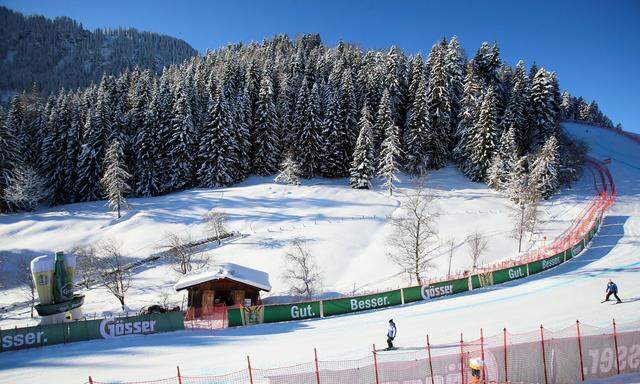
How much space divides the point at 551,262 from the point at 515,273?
4260mm

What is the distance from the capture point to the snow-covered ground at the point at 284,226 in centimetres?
A: 3844

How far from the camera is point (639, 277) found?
27547mm

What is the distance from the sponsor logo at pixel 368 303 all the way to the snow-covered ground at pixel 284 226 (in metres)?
6.90

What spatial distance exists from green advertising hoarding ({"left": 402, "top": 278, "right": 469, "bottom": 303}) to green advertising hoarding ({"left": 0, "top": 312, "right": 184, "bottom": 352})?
1596 cm

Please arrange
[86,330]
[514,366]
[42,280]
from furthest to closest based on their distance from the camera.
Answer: [42,280]
[86,330]
[514,366]

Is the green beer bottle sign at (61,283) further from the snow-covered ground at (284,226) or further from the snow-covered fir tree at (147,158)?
the snow-covered fir tree at (147,158)

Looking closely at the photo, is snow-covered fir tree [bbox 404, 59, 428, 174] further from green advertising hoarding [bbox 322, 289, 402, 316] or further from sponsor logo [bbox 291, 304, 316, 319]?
sponsor logo [bbox 291, 304, 316, 319]

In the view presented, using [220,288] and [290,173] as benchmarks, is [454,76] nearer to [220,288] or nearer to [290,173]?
[290,173]

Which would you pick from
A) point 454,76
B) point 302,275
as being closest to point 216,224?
point 302,275

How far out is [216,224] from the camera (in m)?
46.8

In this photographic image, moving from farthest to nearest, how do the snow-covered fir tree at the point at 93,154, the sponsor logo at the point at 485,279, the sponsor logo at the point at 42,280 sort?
the snow-covered fir tree at the point at 93,154
the sponsor logo at the point at 485,279
the sponsor logo at the point at 42,280

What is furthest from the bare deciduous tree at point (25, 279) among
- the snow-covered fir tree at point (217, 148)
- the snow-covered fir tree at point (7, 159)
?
the snow-covered fir tree at point (217, 148)

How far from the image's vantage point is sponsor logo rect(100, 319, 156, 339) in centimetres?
2280

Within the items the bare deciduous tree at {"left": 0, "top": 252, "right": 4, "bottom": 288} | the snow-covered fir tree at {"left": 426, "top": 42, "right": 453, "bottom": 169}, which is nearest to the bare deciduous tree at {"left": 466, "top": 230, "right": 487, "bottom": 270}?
the snow-covered fir tree at {"left": 426, "top": 42, "right": 453, "bottom": 169}
